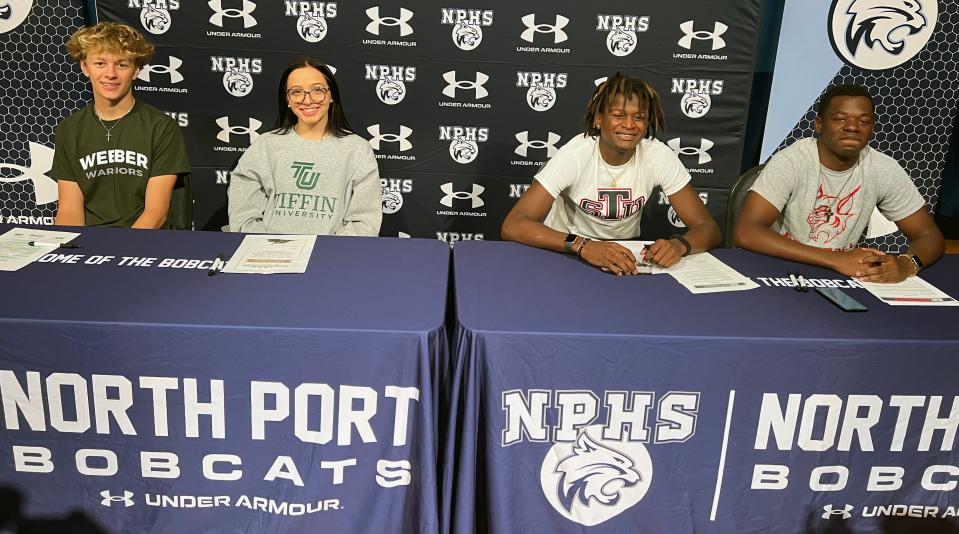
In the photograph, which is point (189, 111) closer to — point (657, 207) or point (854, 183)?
point (657, 207)

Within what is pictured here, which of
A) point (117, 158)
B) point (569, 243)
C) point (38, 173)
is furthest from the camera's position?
point (38, 173)

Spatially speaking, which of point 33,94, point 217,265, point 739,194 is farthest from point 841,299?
point 33,94

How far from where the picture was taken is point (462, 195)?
3.72 m

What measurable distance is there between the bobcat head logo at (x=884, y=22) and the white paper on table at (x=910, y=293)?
6.22 ft

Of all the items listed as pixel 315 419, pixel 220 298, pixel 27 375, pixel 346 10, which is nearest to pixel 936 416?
pixel 315 419

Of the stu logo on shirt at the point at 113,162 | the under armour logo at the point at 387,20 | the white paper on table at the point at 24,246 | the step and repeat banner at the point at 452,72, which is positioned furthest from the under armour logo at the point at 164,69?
the white paper on table at the point at 24,246

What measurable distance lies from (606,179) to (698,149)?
4.22 ft

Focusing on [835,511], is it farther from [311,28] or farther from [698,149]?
[311,28]

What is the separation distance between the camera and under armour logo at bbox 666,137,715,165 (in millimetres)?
3639

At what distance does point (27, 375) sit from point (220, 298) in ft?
1.40

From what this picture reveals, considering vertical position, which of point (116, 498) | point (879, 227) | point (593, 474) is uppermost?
point (879, 227)

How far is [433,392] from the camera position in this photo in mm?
1729

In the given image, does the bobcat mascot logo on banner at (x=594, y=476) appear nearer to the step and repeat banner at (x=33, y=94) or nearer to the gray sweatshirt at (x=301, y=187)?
the gray sweatshirt at (x=301, y=187)

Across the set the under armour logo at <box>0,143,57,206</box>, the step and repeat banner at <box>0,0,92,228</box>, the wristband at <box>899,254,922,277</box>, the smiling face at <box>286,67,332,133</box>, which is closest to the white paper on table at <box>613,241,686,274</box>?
the wristband at <box>899,254,922,277</box>
